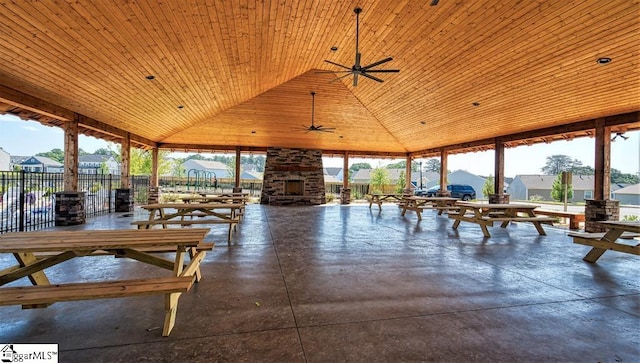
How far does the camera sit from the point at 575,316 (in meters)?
2.37

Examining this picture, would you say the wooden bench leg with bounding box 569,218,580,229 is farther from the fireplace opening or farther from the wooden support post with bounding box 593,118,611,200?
the fireplace opening

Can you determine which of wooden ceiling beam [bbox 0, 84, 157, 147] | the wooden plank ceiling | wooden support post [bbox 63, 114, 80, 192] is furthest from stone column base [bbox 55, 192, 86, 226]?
the wooden plank ceiling

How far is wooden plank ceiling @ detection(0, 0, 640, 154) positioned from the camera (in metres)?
4.05

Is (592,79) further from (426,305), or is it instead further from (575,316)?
(426,305)

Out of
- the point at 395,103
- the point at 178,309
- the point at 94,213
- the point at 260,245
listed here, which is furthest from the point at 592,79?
the point at 94,213

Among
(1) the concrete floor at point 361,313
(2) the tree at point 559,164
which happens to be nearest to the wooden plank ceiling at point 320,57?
(1) the concrete floor at point 361,313

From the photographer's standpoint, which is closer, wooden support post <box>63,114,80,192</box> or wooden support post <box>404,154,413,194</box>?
wooden support post <box>63,114,80,192</box>

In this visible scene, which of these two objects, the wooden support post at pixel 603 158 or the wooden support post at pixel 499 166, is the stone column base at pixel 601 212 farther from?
the wooden support post at pixel 499 166

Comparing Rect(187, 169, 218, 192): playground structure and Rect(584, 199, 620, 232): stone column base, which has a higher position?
Rect(187, 169, 218, 192): playground structure

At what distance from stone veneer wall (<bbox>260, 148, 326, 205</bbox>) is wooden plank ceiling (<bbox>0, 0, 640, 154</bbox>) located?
4.34 metres

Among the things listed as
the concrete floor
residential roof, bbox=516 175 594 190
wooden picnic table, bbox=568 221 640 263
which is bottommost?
the concrete floor

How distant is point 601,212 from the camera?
23.2 feet

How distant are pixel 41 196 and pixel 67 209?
5.10 ft

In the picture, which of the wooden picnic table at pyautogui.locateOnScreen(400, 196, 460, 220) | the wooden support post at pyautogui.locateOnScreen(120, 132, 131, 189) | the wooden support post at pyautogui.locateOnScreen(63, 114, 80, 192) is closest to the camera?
the wooden support post at pyautogui.locateOnScreen(63, 114, 80, 192)
